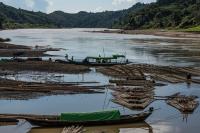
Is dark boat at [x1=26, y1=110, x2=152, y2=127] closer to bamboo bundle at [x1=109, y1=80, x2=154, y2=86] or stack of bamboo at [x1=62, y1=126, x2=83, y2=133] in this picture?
stack of bamboo at [x1=62, y1=126, x2=83, y2=133]

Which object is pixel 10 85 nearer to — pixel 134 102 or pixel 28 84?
pixel 28 84

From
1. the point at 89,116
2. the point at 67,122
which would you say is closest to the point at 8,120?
the point at 67,122

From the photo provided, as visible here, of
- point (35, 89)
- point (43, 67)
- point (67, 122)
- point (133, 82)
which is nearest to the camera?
point (67, 122)

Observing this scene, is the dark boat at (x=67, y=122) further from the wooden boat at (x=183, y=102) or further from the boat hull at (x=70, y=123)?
the wooden boat at (x=183, y=102)

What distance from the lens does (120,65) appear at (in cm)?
8025

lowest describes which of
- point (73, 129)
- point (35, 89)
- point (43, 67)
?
point (73, 129)

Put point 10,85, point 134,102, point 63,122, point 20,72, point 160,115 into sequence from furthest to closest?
point 20,72 < point 10,85 < point 134,102 < point 160,115 < point 63,122

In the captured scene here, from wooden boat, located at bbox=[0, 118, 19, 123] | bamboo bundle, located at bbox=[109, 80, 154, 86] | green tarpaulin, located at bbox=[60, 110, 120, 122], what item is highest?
green tarpaulin, located at bbox=[60, 110, 120, 122]

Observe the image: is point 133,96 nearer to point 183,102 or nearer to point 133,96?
point 133,96

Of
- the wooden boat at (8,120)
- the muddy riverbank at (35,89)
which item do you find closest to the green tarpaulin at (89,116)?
the wooden boat at (8,120)

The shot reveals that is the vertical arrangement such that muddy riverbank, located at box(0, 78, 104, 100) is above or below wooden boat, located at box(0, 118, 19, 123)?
above

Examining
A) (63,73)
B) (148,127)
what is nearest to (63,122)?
(148,127)

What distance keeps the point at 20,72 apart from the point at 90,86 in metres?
18.2

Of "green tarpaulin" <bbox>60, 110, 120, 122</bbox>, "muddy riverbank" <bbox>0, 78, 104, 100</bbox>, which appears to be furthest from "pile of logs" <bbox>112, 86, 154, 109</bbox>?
"green tarpaulin" <bbox>60, 110, 120, 122</bbox>
